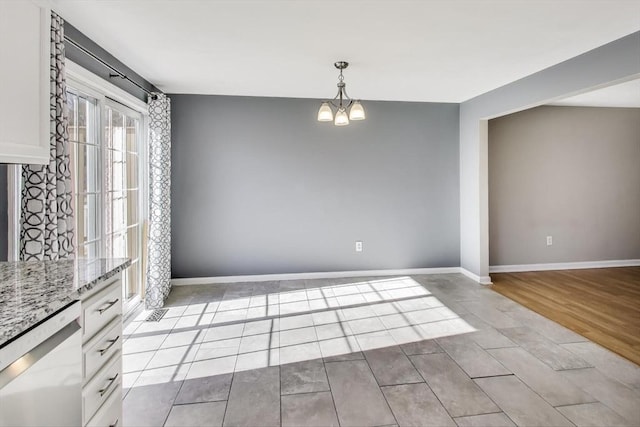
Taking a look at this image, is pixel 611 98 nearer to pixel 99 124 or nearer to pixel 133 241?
pixel 99 124

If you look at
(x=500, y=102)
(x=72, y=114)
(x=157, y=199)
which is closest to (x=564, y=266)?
(x=500, y=102)

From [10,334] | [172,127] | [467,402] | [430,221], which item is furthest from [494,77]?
[10,334]

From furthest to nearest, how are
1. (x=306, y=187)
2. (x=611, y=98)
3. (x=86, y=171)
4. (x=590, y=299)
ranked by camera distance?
1. (x=611, y=98)
2. (x=306, y=187)
3. (x=590, y=299)
4. (x=86, y=171)

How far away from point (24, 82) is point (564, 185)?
645 cm

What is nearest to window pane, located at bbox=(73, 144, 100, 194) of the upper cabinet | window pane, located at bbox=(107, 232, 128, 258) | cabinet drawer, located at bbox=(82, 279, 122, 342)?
window pane, located at bbox=(107, 232, 128, 258)

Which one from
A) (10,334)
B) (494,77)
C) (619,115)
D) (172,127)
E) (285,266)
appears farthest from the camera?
(619,115)

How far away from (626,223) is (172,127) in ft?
23.0

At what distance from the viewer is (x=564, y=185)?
218 inches

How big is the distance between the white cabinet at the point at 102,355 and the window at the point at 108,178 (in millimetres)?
1459

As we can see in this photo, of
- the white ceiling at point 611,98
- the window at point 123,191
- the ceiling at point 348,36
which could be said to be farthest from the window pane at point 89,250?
the white ceiling at point 611,98

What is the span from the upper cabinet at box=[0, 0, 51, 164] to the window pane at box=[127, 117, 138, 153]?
2161 millimetres

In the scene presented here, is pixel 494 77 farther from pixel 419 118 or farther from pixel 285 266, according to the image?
pixel 285 266

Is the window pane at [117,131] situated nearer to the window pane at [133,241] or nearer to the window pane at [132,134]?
the window pane at [132,134]

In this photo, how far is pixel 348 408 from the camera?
2186 millimetres
